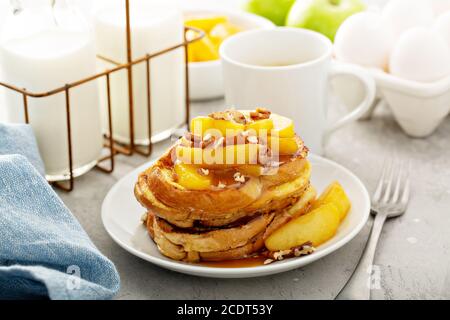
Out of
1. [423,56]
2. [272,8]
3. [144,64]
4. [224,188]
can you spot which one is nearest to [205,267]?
[224,188]

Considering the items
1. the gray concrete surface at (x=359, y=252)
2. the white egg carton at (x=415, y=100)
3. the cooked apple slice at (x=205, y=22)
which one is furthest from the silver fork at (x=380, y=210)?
the cooked apple slice at (x=205, y=22)

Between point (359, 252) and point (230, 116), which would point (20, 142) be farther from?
point (359, 252)

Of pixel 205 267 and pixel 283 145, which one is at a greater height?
pixel 283 145

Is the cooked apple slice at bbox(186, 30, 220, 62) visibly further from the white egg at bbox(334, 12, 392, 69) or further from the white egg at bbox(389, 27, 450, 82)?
the white egg at bbox(389, 27, 450, 82)

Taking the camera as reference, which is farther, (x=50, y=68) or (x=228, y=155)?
(x=50, y=68)

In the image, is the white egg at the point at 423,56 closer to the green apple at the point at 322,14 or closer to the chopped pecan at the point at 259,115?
the green apple at the point at 322,14

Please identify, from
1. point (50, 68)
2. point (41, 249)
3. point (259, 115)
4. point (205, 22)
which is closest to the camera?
point (41, 249)
